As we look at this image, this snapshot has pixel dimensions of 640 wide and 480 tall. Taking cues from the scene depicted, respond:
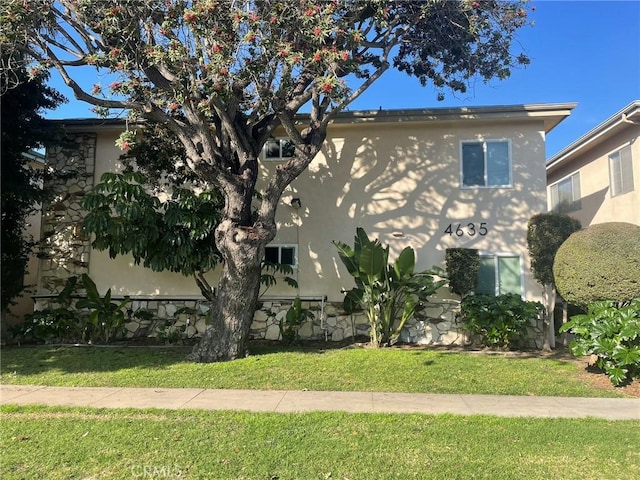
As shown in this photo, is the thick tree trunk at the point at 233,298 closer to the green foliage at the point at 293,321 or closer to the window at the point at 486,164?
the green foliage at the point at 293,321

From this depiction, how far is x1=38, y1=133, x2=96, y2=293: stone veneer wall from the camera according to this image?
12156 mm

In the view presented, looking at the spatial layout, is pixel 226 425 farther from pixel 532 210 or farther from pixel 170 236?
pixel 532 210

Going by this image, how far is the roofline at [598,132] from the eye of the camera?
11.5 m

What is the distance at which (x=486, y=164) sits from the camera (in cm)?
1162

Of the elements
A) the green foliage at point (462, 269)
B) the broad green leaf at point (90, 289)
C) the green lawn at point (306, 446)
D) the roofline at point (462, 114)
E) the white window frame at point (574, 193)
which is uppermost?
the roofline at point (462, 114)

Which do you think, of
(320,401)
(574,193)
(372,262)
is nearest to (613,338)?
(372,262)

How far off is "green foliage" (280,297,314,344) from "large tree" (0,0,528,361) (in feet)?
6.59

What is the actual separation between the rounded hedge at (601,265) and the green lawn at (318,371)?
1.46 metres

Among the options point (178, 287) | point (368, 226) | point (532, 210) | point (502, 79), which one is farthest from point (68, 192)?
point (532, 210)

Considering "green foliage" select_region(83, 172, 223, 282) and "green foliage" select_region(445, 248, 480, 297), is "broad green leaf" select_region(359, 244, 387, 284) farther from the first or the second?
"green foliage" select_region(83, 172, 223, 282)

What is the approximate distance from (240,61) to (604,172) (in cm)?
1147

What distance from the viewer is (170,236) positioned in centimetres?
1037

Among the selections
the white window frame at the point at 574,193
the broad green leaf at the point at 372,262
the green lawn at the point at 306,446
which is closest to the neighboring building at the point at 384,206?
the broad green leaf at the point at 372,262

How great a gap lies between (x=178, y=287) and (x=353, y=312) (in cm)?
455
